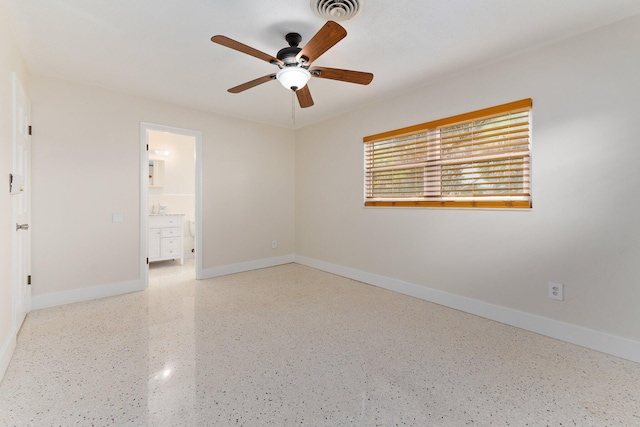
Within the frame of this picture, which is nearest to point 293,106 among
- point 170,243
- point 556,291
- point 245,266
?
point 245,266

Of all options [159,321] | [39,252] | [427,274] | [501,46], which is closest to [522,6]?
[501,46]

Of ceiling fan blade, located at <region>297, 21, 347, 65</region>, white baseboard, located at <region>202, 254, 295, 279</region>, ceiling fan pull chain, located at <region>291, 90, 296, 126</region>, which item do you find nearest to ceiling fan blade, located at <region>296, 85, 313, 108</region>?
ceiling fan blade, located at <region>297, 21, 347, 65</region>

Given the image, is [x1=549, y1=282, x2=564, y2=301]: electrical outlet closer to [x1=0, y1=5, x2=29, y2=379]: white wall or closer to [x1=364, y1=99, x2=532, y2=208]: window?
[x1=364, y1=99, x2=532, y2=208]: window

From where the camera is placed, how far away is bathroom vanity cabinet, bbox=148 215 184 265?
4793 millimetres

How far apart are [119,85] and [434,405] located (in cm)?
423

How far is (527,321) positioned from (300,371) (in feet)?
6.77

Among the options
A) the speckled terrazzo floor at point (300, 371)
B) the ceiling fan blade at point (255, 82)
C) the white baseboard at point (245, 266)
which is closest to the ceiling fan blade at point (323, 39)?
the ceiling fan blade at point (255, 82)

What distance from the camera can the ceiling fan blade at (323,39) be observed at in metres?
1.66

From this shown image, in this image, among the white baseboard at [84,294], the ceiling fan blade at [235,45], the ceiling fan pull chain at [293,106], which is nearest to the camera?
the ceiling fan blade at [235,45]

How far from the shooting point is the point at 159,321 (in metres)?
2.73

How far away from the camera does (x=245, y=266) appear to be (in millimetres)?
4645

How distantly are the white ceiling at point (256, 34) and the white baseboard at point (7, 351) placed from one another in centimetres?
233

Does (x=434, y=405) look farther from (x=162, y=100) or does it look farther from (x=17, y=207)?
(x=162, y=100)

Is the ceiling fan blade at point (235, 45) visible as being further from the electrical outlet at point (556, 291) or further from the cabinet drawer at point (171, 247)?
the cabinet drawer at point (171, 247)
